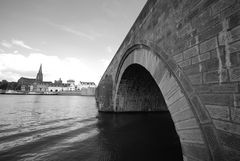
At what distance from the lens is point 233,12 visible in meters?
1.82

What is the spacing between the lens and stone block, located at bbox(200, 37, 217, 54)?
210 centimetres

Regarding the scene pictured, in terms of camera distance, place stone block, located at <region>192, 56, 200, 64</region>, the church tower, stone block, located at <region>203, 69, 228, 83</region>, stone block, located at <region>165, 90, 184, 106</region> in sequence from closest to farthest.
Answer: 1. stone block, located at <region>203, 69, 228, 83</region>
2. stone block, located at <region>192, 56, 200, 64</region>
3. stone block, located at <region>165, 90, 184, 106</region>
4. the church tower

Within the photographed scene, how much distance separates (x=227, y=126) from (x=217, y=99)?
1.38 feet

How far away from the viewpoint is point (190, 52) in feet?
8.76

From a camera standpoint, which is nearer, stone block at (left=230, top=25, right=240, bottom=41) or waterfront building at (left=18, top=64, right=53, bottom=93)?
stone block at (left=230, top=25, right=240, bottom=41)

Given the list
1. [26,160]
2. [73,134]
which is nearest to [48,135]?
[73,134]

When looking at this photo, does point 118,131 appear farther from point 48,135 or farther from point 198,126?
point 198,126

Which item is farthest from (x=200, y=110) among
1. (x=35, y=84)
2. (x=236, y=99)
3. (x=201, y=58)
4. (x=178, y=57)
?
(x=35, y=84)

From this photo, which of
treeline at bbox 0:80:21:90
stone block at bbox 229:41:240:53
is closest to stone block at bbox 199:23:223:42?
stone block at bbox 229:41:240:53

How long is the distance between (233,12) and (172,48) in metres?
1.50

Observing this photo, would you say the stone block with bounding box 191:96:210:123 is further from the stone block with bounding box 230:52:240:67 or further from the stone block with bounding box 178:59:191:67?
the stone block with bounding box 230:52:240:67

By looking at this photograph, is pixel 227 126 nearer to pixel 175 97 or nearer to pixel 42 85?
pixel 175 97

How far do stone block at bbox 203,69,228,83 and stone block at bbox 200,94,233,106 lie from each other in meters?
0.25

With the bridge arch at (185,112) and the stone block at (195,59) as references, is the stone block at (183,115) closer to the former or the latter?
the bridge arch at (185,112)
